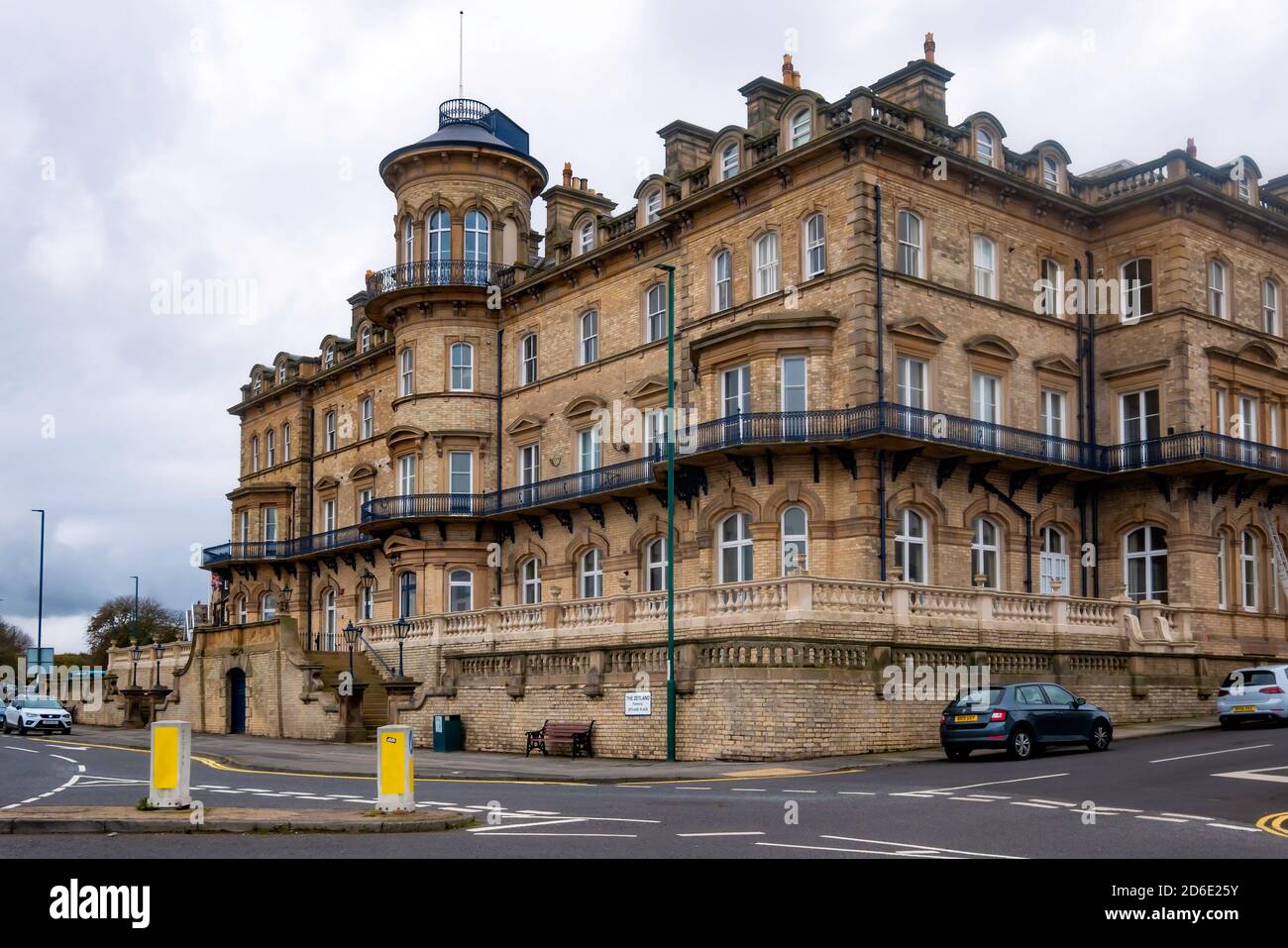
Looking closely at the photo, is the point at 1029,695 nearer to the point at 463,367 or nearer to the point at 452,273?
the point at 463,367

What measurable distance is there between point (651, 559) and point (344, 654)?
9.77 m

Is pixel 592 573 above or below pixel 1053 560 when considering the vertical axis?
below

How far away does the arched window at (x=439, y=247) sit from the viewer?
4634 centimetres

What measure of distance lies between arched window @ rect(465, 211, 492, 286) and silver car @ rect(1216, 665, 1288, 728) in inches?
1063

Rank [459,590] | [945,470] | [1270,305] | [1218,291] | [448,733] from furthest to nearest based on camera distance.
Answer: [459,590] → [1270,305] → [1218,291] → [945,470] → [448,733]

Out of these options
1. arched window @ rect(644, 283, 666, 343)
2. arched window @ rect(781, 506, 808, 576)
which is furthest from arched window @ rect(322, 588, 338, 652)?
arched window @ rect(781, 506, 808, 576)

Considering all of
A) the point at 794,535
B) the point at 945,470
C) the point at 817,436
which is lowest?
the point at 794,535

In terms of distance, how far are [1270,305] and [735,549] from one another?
17.9 metres

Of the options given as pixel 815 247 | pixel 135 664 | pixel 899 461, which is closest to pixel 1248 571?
pixel 899 461

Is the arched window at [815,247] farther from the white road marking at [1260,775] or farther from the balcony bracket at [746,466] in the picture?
the white road marking at [1260,775]

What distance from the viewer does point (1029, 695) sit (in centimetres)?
2381

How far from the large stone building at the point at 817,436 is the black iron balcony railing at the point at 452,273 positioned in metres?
0.14

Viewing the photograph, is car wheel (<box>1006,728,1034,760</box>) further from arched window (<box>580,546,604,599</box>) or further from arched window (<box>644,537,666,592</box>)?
arched window (<box>580,546,604,599</box>)

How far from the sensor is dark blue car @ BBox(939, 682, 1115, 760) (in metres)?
23.2
